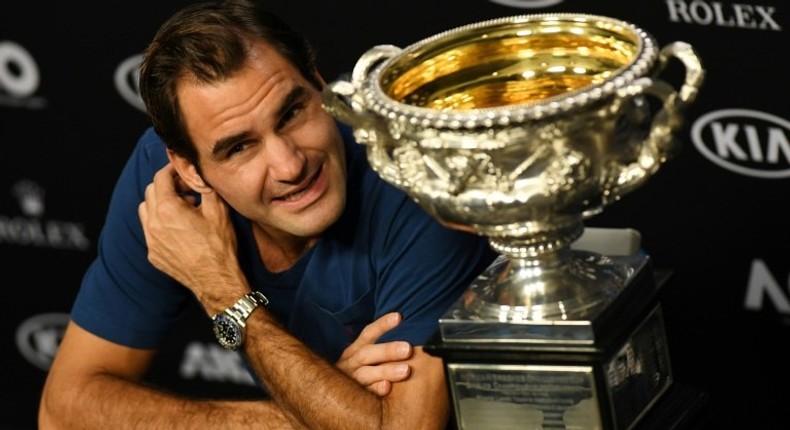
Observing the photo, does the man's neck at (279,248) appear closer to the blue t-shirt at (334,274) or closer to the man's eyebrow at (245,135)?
A: the blue t-shirt at (334,274)

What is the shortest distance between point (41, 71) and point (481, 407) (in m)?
2.16

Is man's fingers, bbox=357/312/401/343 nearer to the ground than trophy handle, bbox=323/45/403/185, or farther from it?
nearer to the ground

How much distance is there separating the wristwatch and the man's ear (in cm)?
22

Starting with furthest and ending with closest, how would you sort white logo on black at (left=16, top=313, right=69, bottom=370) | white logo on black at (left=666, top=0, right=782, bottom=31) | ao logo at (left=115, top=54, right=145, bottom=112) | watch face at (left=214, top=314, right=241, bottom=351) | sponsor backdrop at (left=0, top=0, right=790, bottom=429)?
white logo on black at (left=16, top=313, right=69, bottom=370) → ao logo at (left=115, top=54, right=145, bottom=112) → sponsor backdrop at (left=0, top=0, right=790, bottom=429) → white logo on black at (left=666, top=0, right=782, bottom=31) → watch face at (left=214, top=314, right=241, bottom=351)

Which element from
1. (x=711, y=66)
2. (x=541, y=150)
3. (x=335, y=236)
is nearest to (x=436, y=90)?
(x=541, y=150)

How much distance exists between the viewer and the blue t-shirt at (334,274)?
2521 millimetres

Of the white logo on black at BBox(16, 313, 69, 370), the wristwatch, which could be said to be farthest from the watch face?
the white logo on black at BBox(16, 313, 69, 370)

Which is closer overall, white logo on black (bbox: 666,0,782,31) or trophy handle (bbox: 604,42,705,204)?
trophy handle (bbox: 604,42,705,204)

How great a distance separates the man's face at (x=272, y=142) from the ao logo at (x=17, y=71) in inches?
56.7

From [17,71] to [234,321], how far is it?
1.53m

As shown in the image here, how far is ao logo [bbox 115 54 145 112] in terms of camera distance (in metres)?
3.76

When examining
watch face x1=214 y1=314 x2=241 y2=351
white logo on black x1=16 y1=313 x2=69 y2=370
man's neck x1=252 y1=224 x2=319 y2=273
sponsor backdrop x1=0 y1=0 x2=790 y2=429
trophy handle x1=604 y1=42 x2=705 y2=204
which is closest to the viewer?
trophy handle x1=604 y1=42 x2=705 y2=204

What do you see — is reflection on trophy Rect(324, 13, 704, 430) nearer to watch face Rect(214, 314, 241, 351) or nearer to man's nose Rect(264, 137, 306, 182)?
man's nose Rect(264, 137, 306, 182)

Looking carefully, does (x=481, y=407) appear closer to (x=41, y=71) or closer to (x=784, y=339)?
(x=784, y=339)
